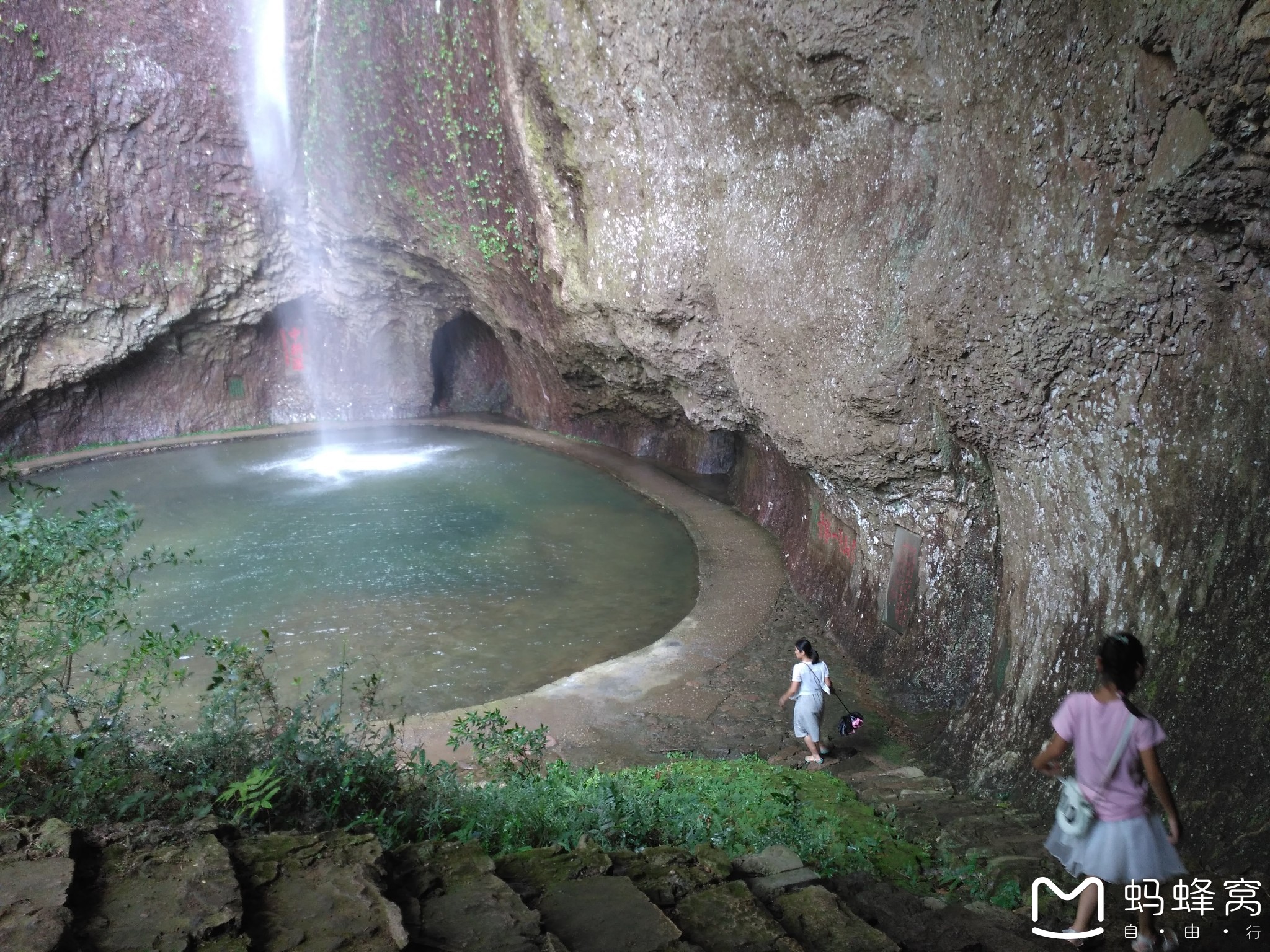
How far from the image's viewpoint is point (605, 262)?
11.3 m

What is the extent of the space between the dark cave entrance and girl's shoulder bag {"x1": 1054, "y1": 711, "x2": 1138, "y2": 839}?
62.8 ft

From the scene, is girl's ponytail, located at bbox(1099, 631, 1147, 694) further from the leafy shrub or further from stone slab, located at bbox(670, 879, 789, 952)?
the leafy shrub

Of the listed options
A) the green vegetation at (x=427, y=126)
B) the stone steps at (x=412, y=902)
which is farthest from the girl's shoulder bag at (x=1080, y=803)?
the green vegetation at (x=427, y=126)

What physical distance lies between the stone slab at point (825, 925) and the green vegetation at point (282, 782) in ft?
3.23

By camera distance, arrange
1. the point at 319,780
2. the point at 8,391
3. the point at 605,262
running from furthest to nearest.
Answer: the point at 8,391, the point at 605,262, the point at 319,780

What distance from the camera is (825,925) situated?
9.29ft

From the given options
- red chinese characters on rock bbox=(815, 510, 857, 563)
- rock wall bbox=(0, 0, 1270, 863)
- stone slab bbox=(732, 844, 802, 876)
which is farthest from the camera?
red chinese characters on rock bbox=(815, 510, 857, 563)

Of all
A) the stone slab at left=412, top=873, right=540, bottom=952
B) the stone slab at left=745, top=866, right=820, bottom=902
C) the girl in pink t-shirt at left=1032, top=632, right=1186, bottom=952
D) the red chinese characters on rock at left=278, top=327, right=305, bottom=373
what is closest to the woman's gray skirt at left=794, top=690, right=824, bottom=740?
the stone slab at left=745, top=866, right=820, bottom=902

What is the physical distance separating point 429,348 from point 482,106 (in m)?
8.02

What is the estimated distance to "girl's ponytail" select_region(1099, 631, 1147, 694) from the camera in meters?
3.00

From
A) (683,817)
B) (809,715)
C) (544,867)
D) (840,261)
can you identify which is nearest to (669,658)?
(809,715)

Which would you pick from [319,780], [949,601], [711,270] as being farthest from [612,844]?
[711,270]

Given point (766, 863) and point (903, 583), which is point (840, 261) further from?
point (766, 863)

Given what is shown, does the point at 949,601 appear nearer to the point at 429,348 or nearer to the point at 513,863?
the point at 513,863
